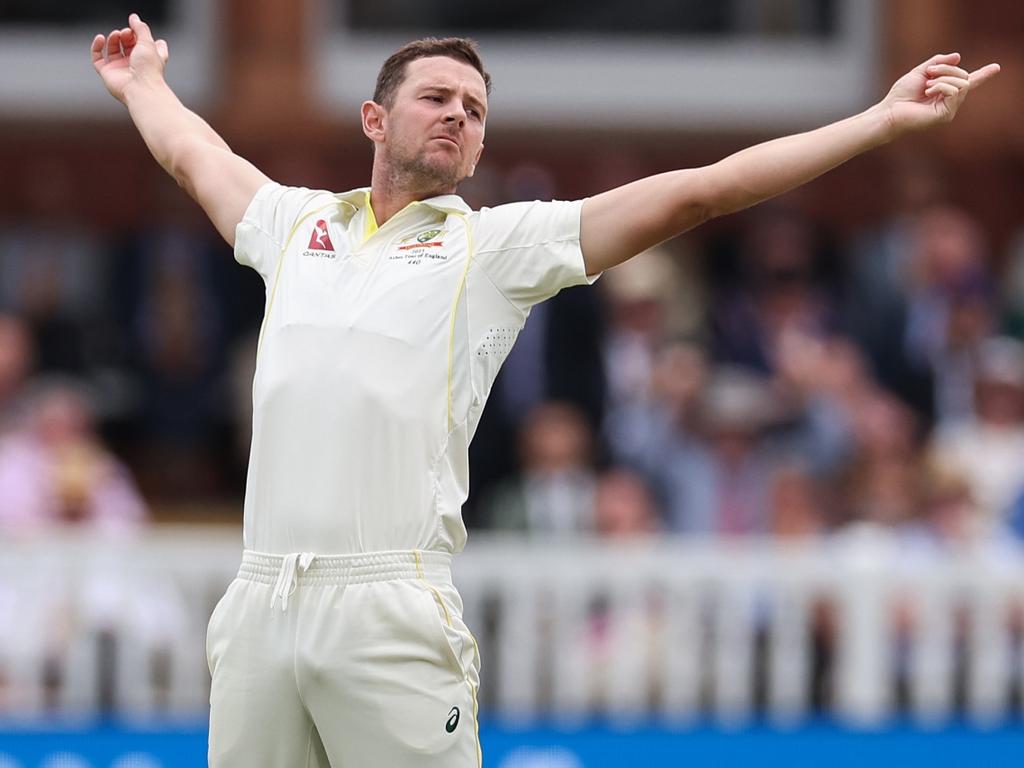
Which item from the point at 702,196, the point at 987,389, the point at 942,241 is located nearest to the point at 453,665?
the point at 702,196

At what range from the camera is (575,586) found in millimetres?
8422

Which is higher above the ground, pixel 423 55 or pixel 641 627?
pixel 423 55

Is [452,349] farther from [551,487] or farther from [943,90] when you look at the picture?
[551,487]

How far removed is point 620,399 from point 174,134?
5090 mm

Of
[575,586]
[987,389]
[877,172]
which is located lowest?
[575,586]

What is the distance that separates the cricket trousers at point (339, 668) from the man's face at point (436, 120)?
2.78 feet

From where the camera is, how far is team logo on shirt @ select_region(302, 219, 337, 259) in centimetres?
428

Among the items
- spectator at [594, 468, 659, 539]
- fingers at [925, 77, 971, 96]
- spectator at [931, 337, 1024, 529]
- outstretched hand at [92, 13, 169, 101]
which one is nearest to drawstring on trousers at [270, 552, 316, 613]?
outstretched hand at [92, 13, 169, 101]

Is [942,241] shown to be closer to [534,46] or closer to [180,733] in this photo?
[534,46]

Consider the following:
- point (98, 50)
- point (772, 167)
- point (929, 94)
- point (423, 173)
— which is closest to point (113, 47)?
point (98, 50)

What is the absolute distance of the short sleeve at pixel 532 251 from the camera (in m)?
4.19

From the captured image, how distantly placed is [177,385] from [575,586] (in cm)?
308

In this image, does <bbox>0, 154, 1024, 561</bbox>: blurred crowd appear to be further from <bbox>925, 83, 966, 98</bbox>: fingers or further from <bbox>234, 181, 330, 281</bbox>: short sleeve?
<bbox>925, 83, 966, 98</bbox>: fingers

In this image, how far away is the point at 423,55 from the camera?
4.30 metres
